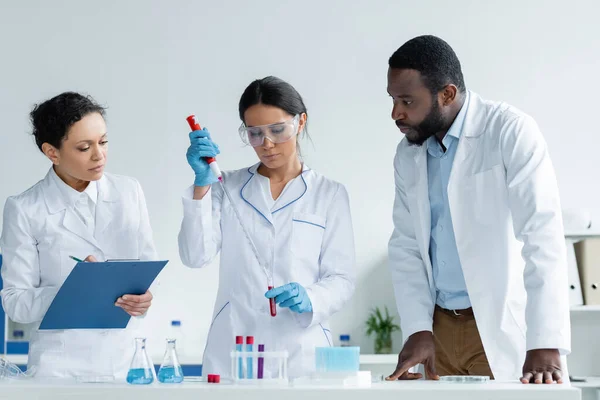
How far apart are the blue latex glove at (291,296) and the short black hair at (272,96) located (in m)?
0.53

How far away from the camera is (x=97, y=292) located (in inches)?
75.4

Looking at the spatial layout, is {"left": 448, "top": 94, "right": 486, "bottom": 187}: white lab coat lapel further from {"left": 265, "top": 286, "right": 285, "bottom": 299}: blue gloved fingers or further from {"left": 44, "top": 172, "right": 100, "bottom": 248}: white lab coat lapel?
{"left": 44, "top": 172, "right": 100, "bottom": 248}: white lab coat lapel

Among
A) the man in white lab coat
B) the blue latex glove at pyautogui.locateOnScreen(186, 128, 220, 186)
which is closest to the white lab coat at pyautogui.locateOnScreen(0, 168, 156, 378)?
the blue latex glove at pyautogui.locateOnScreen(186, 128, 220, 186)

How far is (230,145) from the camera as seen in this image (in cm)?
414

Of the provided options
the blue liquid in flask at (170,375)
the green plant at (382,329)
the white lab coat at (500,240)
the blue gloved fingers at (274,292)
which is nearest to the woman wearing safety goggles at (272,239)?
the blue gloved fingers at (274,292)

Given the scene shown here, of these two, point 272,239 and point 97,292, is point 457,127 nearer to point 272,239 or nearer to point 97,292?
point 272,239

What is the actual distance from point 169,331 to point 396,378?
2419mm

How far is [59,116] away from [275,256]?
0.75 m

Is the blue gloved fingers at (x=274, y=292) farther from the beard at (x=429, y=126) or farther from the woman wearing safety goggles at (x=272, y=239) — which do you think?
the beard at (x=429, y=126)

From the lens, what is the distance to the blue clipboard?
1.82m

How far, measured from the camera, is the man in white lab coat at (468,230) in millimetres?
1850

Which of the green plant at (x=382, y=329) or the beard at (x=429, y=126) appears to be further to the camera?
the green plant at (x=382, y=329)

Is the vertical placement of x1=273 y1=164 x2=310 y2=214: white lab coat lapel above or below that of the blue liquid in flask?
above

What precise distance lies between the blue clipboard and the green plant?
6.48 ft
